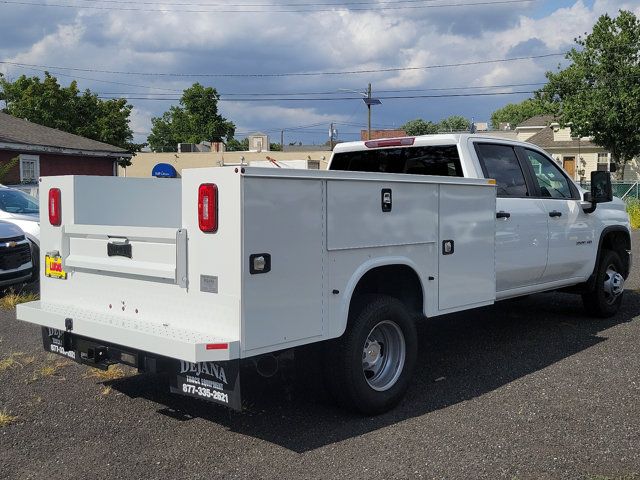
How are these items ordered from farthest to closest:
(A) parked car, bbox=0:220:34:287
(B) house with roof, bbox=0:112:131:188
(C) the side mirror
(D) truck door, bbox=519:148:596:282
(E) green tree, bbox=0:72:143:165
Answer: (E) green tree, bbox=0:72:143:165 → (B) house with roof, bbox=0:112:131:188 → (A) parked car, bbox=0:220:34:287 → (C) the side mirror → (D) truck door, bbox=519:148:596:282

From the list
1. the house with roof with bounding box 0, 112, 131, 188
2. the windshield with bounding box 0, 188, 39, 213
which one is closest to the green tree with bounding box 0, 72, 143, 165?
the house with roof with bounding box 0, 112, 131, 188

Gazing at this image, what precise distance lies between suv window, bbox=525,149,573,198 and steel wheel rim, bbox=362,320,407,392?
2.83 m

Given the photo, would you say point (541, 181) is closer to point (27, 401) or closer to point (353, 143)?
point (353, 143)

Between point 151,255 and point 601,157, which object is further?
point 601,157

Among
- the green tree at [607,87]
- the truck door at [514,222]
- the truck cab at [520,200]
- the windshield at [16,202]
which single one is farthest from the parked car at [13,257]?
the green tree at [607,87]

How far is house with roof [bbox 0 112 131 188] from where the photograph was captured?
25.4 meters

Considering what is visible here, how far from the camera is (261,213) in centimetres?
411

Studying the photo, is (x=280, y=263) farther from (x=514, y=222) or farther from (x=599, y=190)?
(x=599, y=190)

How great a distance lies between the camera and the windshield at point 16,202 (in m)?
12.1

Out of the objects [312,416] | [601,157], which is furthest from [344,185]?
[601,157]

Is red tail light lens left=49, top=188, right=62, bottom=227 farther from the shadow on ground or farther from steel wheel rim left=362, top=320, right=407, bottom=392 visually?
steel wheel rim left=362, top=320, right=407, bottom=392

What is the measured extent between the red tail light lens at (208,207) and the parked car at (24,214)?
745 centimetres

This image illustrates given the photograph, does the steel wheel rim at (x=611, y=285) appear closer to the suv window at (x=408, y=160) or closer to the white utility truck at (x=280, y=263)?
the white utility truck at (x=280, y=263)

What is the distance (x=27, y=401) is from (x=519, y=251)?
4482mm
